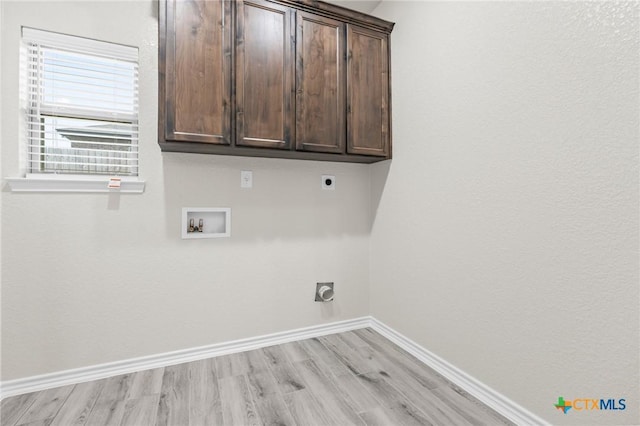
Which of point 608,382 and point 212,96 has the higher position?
point 212,96

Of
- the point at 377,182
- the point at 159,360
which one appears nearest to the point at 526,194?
the point at 377,182

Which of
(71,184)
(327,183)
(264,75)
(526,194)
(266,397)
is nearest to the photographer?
(526,194)

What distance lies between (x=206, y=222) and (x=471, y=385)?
6.31 feet

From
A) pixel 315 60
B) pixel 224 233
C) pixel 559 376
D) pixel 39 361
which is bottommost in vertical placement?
pixel 39 361

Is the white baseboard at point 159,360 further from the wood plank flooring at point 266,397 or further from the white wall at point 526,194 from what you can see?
the white wall at point 526,194

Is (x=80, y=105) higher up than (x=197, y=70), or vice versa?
(x=197, y=70)

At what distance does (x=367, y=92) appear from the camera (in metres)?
2.14

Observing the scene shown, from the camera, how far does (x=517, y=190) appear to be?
1.41 metres

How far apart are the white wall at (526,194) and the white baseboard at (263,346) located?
6 cm

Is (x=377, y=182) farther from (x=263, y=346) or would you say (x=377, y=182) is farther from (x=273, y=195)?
(x=263, y=346)

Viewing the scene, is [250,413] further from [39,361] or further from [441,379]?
[39,361]

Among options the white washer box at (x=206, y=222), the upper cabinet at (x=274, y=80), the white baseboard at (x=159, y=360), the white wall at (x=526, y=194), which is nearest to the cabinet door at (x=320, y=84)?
the upper cabinet at (x=274, y=80)

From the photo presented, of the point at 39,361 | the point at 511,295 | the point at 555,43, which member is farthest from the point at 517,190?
the point at 39,361

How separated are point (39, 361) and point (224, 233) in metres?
1.24
